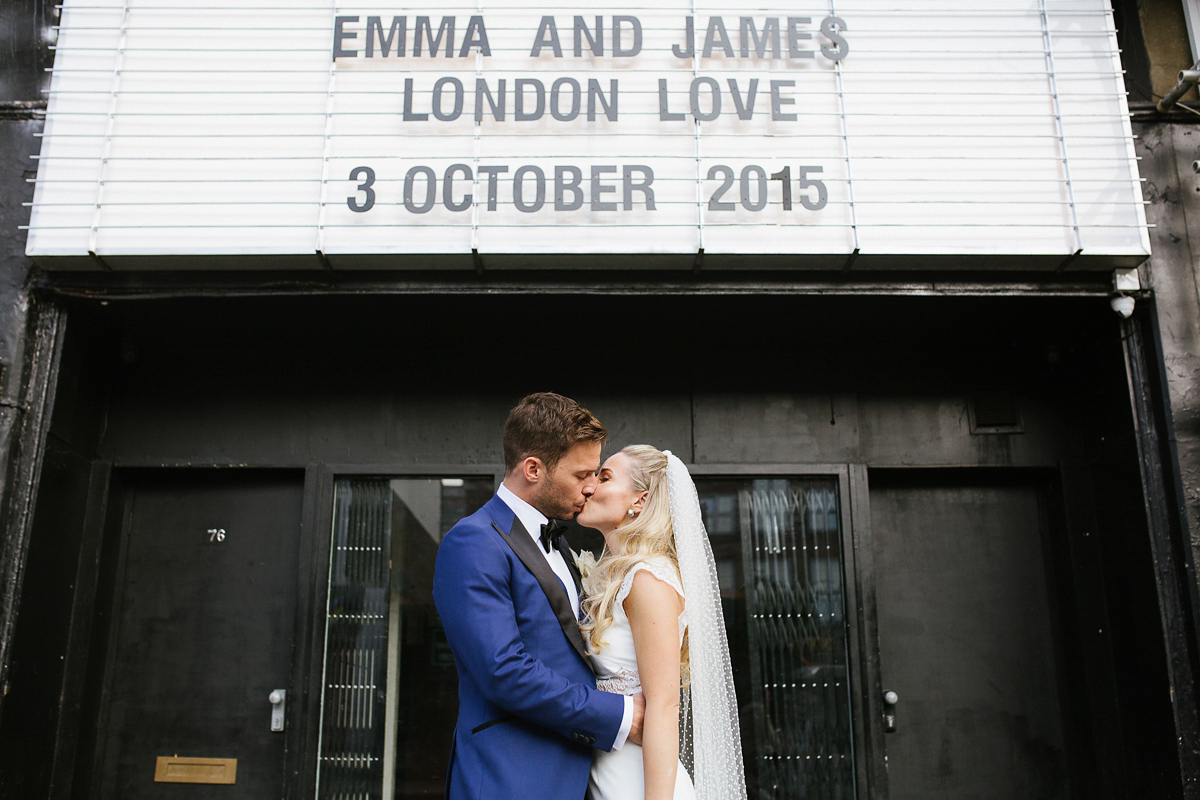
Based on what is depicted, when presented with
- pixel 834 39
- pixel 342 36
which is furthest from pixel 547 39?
pixel 834 39

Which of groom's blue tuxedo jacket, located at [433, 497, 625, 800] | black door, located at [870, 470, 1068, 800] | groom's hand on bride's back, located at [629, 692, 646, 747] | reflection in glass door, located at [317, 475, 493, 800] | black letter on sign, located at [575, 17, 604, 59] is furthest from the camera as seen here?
black door, located at [870, 470, 1068, 800]

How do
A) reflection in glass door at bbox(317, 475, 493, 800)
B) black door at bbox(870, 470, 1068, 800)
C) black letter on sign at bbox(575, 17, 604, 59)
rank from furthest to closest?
black door at bbox(870, 470, 1068, 800)
reflection in glass door at bbox(317, 475, 493, 800)
black letter on sign at bbox(575, 17, 604, 59)

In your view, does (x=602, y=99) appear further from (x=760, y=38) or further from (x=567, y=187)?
(x=760, y=38)

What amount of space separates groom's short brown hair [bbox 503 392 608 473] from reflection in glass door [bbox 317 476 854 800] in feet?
6.06

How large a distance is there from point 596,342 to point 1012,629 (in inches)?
114

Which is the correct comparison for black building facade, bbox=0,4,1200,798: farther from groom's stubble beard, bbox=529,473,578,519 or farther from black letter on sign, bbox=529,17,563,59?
groom's stubble beard, bbox=529,473,578,519

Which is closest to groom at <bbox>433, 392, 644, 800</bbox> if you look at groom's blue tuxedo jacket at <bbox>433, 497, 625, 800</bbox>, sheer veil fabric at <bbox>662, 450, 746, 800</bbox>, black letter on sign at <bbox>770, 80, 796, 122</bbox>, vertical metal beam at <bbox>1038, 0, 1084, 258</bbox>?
groom's blue tuxedo jacket at <bbox>433, 497, 625, 800</bbox>

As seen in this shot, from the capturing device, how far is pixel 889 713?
14.0 feet

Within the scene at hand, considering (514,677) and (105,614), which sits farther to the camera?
(105,614)

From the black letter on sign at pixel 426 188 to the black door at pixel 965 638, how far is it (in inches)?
116

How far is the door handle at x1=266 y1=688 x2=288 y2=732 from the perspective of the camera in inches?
163

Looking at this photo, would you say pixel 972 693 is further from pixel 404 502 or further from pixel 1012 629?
pixel 404 502

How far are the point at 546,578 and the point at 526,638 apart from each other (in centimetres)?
19

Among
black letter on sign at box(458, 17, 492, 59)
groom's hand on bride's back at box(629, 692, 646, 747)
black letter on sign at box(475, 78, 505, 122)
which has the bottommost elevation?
groom's hand on bride's back at box(629, 692, 646, 747)
